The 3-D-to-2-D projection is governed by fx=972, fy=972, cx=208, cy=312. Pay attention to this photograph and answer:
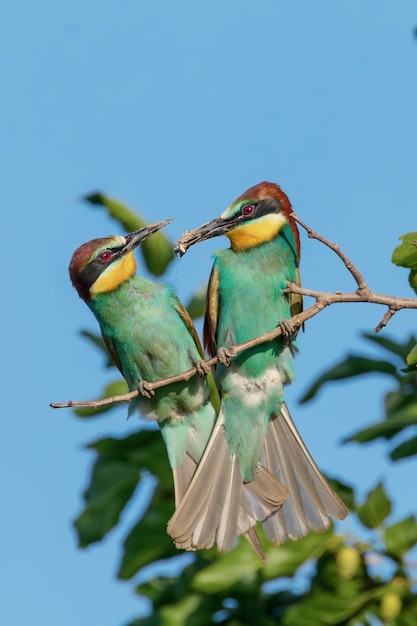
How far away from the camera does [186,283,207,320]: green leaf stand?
4.91 metres

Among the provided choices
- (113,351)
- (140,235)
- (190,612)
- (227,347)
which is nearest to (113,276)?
(140,235)

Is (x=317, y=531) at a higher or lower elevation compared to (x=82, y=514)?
lower

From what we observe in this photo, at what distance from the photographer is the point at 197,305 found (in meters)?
4.92

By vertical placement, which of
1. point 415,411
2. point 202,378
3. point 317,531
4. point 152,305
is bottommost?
point 317,531

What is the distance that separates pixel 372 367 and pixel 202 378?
0.81 metres

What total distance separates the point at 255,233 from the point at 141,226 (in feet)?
1.90

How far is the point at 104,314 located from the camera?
15.4 feet

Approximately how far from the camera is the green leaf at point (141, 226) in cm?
477

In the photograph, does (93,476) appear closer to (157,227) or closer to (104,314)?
(104,314)

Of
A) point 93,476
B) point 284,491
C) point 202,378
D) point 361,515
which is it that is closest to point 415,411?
point 361,515

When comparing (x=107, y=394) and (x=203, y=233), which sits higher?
(x=203, y=233)

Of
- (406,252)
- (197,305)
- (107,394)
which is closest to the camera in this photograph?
(406,252)

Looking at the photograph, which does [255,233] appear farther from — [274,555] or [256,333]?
[274,555]

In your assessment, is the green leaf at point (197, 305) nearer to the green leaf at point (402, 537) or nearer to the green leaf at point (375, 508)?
Answer: the green leaf at point (375, 508)
